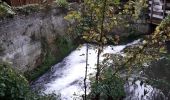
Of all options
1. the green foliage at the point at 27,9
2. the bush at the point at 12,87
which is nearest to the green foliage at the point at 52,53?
the green foliage at the point at 27,9

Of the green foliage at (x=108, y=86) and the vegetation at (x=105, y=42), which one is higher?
the vegetation at (x=105, y=42)

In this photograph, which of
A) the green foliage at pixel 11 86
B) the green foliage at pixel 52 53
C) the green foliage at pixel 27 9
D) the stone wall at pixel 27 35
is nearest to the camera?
the green foliage at pixel 11 86

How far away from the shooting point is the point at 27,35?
1103cm

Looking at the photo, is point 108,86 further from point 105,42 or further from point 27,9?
point 27,9

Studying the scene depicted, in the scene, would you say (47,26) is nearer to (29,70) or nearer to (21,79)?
(29,70)

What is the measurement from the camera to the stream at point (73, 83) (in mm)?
9102

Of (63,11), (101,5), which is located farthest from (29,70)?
(101,5)

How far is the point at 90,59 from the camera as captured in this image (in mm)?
12414

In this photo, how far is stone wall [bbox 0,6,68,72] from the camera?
32.8ft

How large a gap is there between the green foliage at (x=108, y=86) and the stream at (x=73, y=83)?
1.66 feet

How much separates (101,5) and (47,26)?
5.36 meters

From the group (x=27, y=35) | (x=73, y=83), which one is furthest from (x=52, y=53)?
(x=73, y=83)

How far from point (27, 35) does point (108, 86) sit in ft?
14.1

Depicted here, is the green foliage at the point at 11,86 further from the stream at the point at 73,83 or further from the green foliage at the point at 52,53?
the green foliage at the point at 52,53
